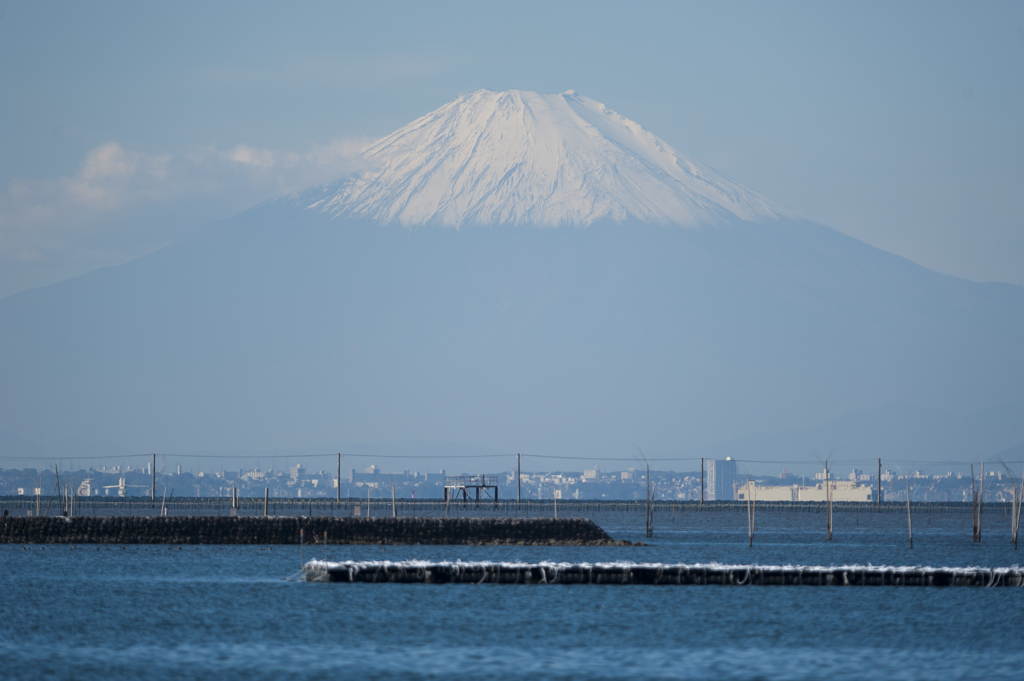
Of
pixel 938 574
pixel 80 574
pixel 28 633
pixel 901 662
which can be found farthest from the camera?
pixel 80 574

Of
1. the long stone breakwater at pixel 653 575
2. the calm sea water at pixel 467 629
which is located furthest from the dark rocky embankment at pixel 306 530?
the long stone breakwater at pixel 653 575

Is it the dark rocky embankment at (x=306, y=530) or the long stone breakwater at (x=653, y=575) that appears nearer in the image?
the long stone breakwater at (x=653, y=575)

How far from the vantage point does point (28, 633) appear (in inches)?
1476

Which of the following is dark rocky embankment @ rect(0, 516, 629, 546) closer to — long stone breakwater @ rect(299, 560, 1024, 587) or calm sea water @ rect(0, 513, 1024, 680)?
calm sea water @ rect(0, 513, 1024, 680)

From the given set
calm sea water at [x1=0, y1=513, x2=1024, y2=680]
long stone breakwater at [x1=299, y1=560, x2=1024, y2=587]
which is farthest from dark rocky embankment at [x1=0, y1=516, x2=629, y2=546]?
long stone breakwater at [x1=299, y1=560, x2=1024, y2=587]

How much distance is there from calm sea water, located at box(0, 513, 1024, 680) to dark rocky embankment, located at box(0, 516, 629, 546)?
32.2 ft

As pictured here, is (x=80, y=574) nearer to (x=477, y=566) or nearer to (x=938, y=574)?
(x=477, y=566)

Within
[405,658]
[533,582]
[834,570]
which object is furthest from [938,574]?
[405,658]

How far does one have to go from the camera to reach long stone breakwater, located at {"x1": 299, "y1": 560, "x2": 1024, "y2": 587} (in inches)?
1972

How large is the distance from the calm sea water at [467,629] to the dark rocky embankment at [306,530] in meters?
9.80

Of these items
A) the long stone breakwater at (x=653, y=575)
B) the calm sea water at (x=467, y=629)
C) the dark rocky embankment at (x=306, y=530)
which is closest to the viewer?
the calm sea water at (x=467, y=629)

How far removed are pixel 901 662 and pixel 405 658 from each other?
1285 cm

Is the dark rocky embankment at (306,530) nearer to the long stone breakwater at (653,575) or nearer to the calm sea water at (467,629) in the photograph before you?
the calm sea water at (467,629)

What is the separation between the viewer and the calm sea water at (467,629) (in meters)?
33.2
